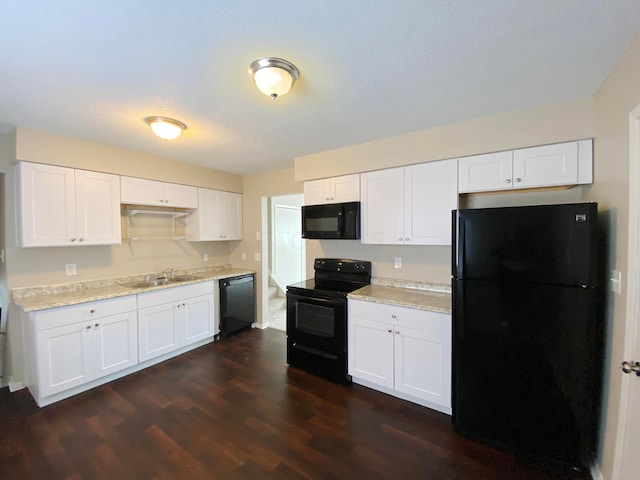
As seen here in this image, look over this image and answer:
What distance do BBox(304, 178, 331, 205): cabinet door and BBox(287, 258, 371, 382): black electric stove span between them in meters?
0.82

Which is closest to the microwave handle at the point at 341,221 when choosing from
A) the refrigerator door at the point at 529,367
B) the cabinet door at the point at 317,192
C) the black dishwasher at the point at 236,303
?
the cabinet door at the point at 317,192

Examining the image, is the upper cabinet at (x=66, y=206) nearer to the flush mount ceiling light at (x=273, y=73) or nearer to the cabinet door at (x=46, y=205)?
the cabinet door at (x=46, y=205)

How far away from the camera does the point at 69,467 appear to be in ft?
5.52

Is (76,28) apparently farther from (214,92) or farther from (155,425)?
(155,425)

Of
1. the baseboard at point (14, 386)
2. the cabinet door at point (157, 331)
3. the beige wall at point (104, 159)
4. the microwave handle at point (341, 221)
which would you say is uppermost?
the beige wall at point (104, 159)

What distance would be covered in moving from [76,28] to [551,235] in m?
2.74

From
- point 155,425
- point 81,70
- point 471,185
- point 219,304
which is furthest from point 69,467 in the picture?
point 471,185

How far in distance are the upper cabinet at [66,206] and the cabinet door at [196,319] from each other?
43.4 inches

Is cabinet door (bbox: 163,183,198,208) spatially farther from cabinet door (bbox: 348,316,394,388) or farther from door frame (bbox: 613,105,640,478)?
door frame (bbox: 613,105,640,478)

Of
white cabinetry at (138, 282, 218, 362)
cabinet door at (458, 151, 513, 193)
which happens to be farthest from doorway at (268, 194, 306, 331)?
cabinet door at (458, 151, 513, 193)

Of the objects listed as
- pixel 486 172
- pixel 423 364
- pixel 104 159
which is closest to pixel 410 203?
pixel 486 172

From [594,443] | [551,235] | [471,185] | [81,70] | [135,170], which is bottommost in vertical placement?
[594,443]

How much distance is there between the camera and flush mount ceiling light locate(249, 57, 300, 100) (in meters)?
1.42

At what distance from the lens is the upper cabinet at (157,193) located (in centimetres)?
299
